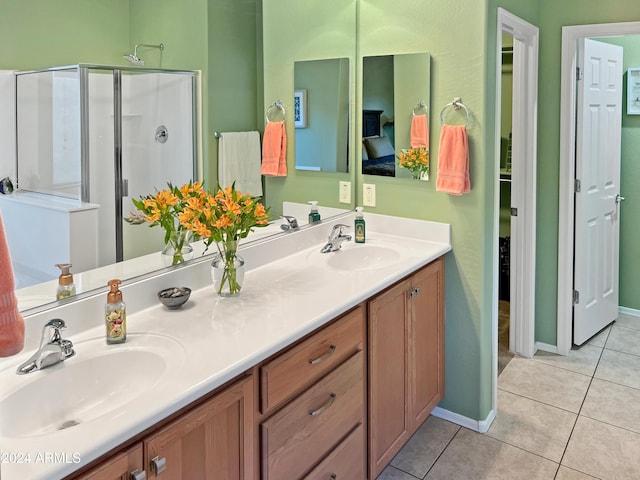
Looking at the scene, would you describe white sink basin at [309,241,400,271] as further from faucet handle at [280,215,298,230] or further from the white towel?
the white towel

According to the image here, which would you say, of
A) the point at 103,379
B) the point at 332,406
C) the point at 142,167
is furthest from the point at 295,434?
the point at 142,167

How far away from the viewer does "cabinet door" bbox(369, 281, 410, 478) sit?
2018mm

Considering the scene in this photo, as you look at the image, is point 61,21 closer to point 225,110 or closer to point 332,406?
point 225,110

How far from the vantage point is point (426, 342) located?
244 cm

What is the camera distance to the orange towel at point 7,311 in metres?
0.71

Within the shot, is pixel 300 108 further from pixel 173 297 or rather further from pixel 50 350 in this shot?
pixel 50 350

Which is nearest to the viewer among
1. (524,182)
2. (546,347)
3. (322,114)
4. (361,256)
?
(361,256)

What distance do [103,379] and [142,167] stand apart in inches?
25.3

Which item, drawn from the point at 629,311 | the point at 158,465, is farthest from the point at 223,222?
the point at 629,311

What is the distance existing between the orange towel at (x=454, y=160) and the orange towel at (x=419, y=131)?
4.2 inches

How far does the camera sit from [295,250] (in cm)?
245

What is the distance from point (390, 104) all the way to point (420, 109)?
17 centimetres

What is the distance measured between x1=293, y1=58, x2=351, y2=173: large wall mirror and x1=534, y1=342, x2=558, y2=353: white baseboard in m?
1.77

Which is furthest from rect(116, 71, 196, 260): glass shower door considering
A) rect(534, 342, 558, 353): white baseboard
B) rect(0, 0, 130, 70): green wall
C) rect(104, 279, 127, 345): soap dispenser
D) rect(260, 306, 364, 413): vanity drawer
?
rect(534, 342, 558, 353): white baseboard
